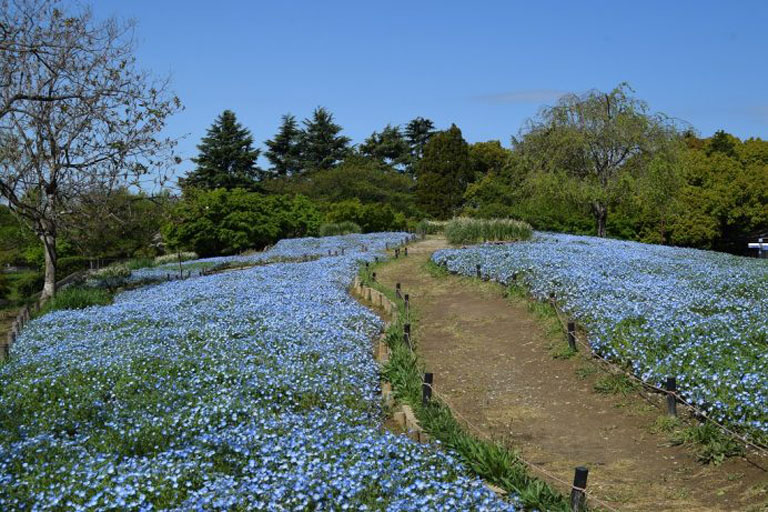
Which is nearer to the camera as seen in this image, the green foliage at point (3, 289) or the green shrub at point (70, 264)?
the green foliage at point (3, 289)

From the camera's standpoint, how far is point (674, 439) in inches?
343

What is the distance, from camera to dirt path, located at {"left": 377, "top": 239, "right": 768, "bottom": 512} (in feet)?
24.4

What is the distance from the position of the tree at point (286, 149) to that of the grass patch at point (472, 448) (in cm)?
6299

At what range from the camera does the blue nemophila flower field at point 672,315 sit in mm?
8914

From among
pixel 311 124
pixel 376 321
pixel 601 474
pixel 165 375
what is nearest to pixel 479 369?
pixel 376 321

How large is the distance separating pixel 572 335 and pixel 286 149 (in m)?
63.7

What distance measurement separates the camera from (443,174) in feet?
201

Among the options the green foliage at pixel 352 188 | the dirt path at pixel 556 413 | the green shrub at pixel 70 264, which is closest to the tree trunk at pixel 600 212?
the dirt path at pixel 556 413

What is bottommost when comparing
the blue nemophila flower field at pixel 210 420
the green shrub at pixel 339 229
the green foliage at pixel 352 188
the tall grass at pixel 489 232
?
the blue nemophila flower field at pixel 210 420

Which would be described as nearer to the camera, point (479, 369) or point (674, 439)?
A: point (674, 439)

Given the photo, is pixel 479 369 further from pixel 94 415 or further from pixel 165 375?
pixel 94 415

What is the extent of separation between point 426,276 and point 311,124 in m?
53.9

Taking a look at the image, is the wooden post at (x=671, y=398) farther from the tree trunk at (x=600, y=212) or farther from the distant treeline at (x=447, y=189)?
the tree trunk at (x=600, y=212)

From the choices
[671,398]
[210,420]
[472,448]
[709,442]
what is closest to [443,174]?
[671,398]
